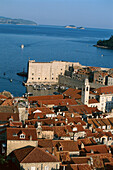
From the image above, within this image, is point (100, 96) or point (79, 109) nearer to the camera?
point (79, 109)

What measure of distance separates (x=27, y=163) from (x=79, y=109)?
17.3 m

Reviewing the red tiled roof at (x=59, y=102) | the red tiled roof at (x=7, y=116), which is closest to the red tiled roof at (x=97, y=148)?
the red tiled roof at (x=7, y=116)

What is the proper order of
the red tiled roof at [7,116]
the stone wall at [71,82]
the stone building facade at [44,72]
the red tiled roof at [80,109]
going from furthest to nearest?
the stone building facade at [44,72], the stone wall at [71,82], the red tiled roof at [80,109], the red tiled roof at [7,116]

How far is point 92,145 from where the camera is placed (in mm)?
22406

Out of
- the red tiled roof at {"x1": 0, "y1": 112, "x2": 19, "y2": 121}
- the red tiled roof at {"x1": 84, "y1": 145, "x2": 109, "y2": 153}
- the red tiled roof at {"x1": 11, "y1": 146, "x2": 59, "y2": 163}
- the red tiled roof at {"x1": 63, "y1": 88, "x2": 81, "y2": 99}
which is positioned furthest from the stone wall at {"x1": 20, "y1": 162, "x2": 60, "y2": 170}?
the red tiled roof at {"x1": 63, "y1": 88, "x2": 81, "y2": 99}

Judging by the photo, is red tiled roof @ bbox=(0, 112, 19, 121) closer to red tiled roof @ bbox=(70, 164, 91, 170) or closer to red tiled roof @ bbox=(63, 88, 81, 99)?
red tiled roof @ bbox=(70, 164, 91, 170)

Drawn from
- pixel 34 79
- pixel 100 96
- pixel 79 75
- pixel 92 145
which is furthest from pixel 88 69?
pixel 92 145

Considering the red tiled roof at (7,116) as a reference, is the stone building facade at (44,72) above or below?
above

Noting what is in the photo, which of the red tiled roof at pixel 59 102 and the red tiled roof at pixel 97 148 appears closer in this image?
the red tiled roof at pixel 97 148

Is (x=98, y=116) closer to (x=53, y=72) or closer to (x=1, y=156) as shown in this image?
(x=1, y=156)

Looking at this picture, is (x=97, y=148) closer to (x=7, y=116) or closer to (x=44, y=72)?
(x=7, y=116)

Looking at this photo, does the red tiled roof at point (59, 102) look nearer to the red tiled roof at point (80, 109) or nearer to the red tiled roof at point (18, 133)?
the red tiled roof at point (80, 109)

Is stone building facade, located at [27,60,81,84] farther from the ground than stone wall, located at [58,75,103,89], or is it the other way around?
stone building facade, located at [27,60,81,84]

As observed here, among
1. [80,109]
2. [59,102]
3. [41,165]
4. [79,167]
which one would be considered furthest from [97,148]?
[59,102]
